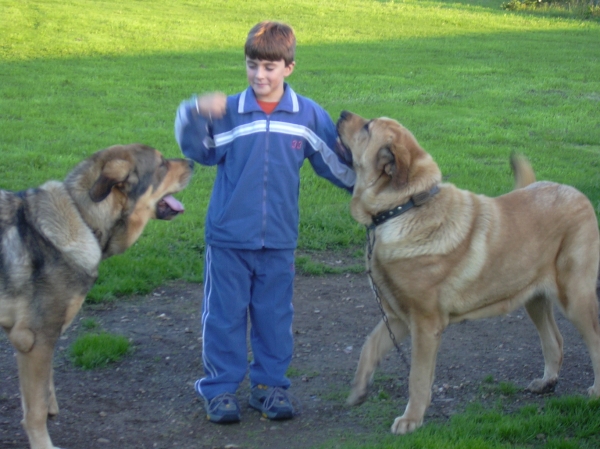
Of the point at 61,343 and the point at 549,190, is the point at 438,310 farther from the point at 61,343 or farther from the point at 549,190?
the point at 61,343

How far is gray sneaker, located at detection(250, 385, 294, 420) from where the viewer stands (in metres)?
4.43

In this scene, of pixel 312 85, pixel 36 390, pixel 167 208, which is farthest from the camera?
pixel 312 85

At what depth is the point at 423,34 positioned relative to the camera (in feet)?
72.2

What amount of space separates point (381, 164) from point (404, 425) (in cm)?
152

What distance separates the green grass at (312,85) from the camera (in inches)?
330

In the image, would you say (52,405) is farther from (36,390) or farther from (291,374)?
(291,374)

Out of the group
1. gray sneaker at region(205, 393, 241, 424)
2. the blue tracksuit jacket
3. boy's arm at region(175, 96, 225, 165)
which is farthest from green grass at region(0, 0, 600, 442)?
boy's arm at region(175, 96, 225, 165)

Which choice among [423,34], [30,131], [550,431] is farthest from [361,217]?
→ [423,34]

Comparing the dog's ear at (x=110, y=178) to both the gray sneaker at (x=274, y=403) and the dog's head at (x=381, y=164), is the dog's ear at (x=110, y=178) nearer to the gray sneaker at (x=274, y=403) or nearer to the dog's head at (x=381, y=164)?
the dog's head at (x=381, y=164)

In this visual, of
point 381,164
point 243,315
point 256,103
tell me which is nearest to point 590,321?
point 381,164

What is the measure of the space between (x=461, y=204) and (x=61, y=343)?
3035 millimetres

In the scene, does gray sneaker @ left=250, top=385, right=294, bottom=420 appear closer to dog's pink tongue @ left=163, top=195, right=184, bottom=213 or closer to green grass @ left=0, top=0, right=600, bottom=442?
green grass @ left=0, top=0, right=600, bottom=442

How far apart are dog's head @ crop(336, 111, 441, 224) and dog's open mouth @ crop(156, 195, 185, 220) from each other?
3.44ft

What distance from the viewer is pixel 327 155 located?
15.0 ft
